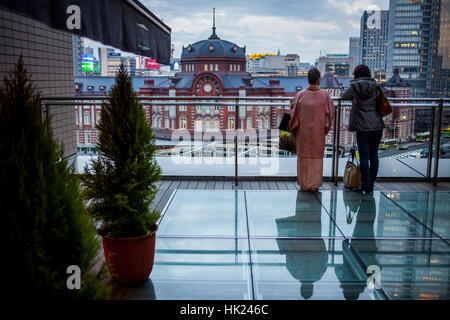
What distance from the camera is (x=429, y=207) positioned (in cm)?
411

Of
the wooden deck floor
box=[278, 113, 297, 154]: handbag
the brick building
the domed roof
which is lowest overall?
the wooden deck floor

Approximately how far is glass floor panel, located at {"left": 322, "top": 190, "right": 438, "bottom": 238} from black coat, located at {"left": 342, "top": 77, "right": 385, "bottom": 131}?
77 centimetres

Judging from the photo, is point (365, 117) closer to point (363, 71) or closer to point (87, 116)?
point (363, 71)

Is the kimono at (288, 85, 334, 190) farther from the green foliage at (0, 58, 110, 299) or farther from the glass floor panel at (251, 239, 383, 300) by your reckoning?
the green foliage at (0, 58, 110, 299)

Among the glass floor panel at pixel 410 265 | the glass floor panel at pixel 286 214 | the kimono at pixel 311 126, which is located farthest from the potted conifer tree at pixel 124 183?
the kimono at pixel 311 126

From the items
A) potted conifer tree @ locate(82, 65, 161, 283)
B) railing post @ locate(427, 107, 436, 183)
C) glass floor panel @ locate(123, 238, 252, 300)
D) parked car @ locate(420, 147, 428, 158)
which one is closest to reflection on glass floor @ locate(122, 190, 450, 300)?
glass floor panel @ locate(123, 238, 252, 300)

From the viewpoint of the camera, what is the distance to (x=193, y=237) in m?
3.22

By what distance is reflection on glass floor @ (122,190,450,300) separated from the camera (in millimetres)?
2385

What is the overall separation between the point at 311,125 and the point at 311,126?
1 centimetres

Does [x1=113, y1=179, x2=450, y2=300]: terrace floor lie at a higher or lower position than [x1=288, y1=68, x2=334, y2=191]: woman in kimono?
lower

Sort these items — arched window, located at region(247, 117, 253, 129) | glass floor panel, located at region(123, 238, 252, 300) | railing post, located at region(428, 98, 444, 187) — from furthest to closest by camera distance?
1. arched window, located at region(247, 117, 253, 129)
2. railing post, located at region(428, 98, 444, 187)
3. glass floor panel, located at region(123, 238, 252, 300)

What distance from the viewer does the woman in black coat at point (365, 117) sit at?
4320 mm

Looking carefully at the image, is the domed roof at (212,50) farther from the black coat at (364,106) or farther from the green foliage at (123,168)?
the green foliage at (123,168)
